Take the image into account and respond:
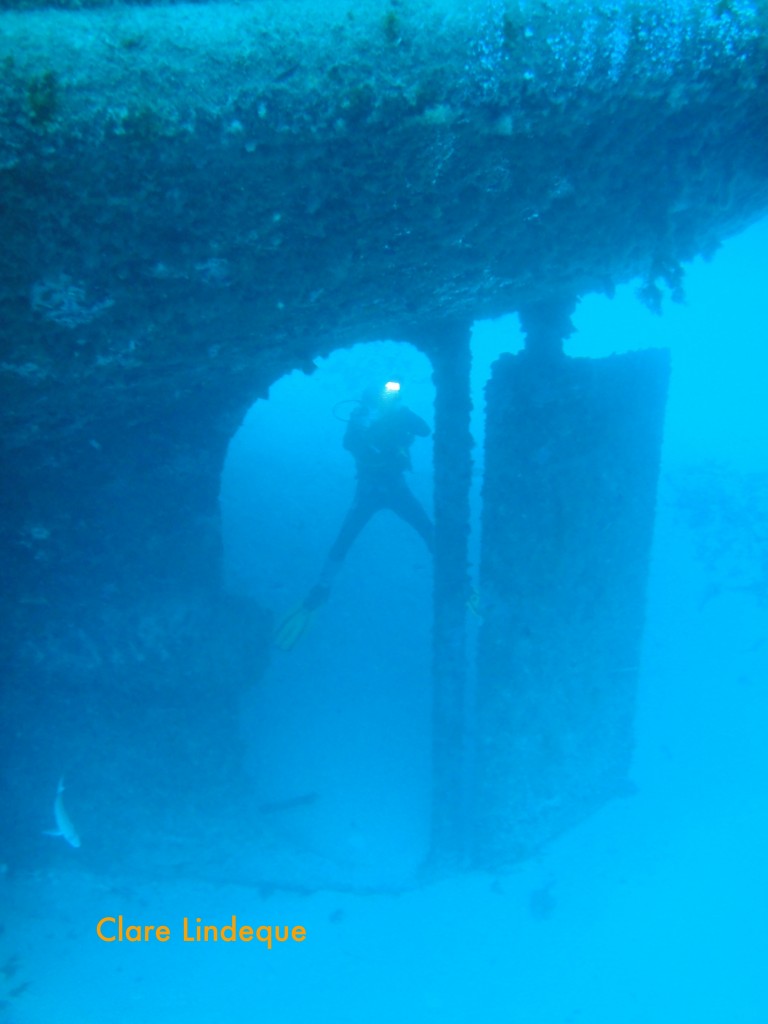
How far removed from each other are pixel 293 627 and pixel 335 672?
1.46 metres

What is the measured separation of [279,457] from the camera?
12.3 m

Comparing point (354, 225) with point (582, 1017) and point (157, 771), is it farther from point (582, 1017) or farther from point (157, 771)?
point (582, 1017)

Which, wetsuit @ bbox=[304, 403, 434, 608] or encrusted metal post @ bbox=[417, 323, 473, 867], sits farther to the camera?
wetsuit @ bbox=[304, 403, 434, 608]

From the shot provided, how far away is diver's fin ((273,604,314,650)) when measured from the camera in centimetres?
706

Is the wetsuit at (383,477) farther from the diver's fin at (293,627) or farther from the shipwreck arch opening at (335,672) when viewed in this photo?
the shipwreck arch opening at (335,672)

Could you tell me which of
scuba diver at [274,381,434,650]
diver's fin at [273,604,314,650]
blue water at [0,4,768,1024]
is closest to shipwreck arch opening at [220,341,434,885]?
blue water at [0,4,768,1024]

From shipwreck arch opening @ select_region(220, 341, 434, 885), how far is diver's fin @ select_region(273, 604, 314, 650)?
0.67 feet

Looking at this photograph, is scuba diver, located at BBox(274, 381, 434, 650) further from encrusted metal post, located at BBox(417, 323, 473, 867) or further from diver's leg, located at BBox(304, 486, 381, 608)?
encrusted metal post, located at BBox(417, 323, 473, 867)

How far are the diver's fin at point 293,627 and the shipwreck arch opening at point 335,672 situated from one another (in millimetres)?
203

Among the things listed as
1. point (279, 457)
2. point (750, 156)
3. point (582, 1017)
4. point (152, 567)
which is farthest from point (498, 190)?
point (279, 457)

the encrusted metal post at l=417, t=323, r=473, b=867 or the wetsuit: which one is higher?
the wetsuit

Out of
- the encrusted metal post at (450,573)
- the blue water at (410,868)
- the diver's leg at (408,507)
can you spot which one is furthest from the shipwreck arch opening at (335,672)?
the diver's leg at (408,507)

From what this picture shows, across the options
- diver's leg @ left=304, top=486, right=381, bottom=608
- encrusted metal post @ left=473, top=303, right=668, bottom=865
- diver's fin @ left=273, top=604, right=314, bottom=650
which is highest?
diver's leg @ left=304, top=486, right=381, bottom=608

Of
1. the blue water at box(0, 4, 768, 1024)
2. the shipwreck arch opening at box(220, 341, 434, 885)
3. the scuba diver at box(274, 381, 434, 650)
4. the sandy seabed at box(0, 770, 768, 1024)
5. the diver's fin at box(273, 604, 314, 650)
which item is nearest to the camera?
the sandy seabed at box(0, 770, 768, 1024)
